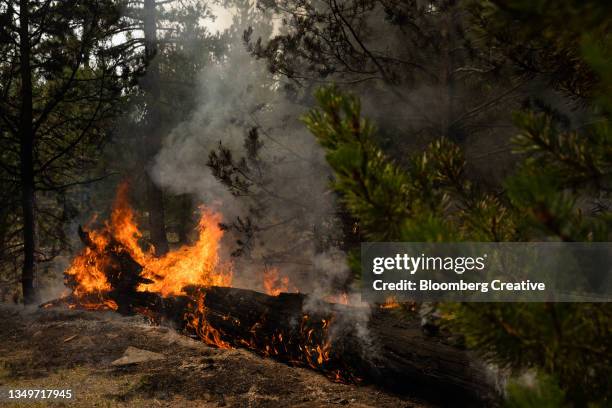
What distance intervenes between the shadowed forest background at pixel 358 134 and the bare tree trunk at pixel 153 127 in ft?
0.22

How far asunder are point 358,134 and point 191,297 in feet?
25.0

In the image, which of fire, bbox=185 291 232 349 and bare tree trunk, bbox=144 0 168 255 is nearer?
fire, bbox=185 291 232 349

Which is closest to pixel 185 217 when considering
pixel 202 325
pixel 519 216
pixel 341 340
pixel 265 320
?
pixel 202 325

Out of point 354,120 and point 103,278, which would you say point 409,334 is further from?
point 103,278

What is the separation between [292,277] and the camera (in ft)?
49.9

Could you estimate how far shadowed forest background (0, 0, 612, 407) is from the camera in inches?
64.7

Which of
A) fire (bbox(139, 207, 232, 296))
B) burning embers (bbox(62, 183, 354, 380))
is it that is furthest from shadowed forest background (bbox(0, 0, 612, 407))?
burning embers (bbox(62, 183, 354, 380))

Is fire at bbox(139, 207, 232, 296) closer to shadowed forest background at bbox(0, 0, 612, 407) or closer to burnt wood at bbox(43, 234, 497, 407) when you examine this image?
burnt wood at bbox(43, 234, 497, 407)

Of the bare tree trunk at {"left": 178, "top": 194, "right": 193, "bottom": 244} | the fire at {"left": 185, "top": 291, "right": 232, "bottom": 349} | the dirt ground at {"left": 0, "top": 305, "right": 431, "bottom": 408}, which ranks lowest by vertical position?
the dirt ground at {"left": 0, "top": 305, "right": 431, "bottom": 408}

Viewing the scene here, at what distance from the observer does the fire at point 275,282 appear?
1369 centimetres

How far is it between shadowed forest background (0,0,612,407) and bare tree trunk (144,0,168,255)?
0.22ft

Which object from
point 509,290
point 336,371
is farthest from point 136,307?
point 509,290

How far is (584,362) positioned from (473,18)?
230 cm

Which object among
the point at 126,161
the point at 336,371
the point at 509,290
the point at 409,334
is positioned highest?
the point at 126,161
